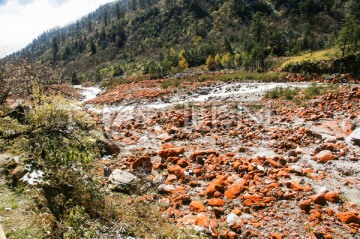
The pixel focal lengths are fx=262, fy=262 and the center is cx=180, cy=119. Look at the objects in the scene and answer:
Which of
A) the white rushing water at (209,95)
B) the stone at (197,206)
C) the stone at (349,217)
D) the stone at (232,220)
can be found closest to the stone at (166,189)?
the stone at (197,206)

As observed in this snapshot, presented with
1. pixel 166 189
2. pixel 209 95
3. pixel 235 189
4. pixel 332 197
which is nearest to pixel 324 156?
pixel 332 197

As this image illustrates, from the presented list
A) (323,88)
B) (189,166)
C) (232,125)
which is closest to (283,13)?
(323,88)

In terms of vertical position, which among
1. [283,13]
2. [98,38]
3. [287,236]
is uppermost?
[98,38]

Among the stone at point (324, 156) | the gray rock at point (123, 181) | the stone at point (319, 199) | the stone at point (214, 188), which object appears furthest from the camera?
the stone at point (324, 156)

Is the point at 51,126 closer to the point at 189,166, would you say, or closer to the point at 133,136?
the point at 189,166

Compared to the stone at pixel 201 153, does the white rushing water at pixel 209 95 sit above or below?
above

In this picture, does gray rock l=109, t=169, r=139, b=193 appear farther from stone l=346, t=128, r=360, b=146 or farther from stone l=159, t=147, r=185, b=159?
stone l=346, t=128, r=360, b=146

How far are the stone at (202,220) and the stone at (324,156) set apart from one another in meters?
4.60

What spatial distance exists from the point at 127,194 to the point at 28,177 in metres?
2.75

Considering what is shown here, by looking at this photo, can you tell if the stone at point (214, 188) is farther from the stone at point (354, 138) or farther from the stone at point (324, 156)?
the stone at point (354, 138)

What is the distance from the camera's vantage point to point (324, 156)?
8625mm

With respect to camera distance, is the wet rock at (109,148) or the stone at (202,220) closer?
the stone at (202,220)

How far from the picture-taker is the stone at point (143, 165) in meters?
9.23

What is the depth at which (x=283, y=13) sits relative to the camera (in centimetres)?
7681
